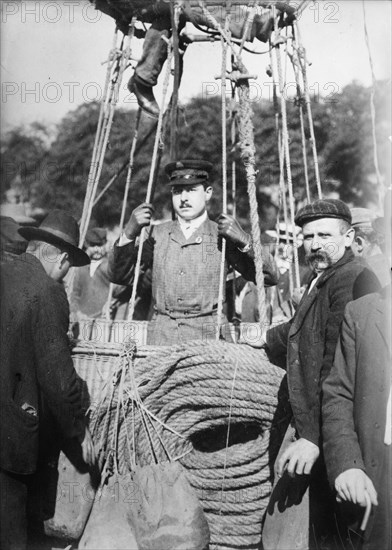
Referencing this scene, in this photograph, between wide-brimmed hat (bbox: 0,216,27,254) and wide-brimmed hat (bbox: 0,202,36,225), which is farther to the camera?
wide-brimmed hat (bbox: 0,202,36,225)

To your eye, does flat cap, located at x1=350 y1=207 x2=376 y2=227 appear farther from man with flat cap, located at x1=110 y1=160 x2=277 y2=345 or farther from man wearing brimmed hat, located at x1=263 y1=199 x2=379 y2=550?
man wearing brimmed hat, located at x1=263 y1=199 x2=379 y2=550

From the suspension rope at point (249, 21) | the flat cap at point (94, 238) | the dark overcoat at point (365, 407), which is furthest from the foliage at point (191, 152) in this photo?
the dark overcoat at point (365, 407)

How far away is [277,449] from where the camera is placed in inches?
101

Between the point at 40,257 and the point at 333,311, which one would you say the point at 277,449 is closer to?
the point at 333,311

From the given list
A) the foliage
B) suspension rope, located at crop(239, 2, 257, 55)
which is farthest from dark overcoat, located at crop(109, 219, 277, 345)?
the foliage

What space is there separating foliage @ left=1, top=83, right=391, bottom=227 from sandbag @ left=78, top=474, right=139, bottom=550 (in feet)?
25.1

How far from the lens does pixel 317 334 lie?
227 cm

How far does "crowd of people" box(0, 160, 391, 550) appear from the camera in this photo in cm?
196

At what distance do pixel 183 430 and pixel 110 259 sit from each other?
1.05 m

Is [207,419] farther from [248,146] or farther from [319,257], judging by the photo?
[248,146]

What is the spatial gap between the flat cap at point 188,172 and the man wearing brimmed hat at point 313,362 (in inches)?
35.7

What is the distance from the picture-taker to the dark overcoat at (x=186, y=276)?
316 centimetres

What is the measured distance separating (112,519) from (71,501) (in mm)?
188

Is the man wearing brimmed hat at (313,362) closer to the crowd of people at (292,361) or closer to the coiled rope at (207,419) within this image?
the crowd of people at (292,361)
